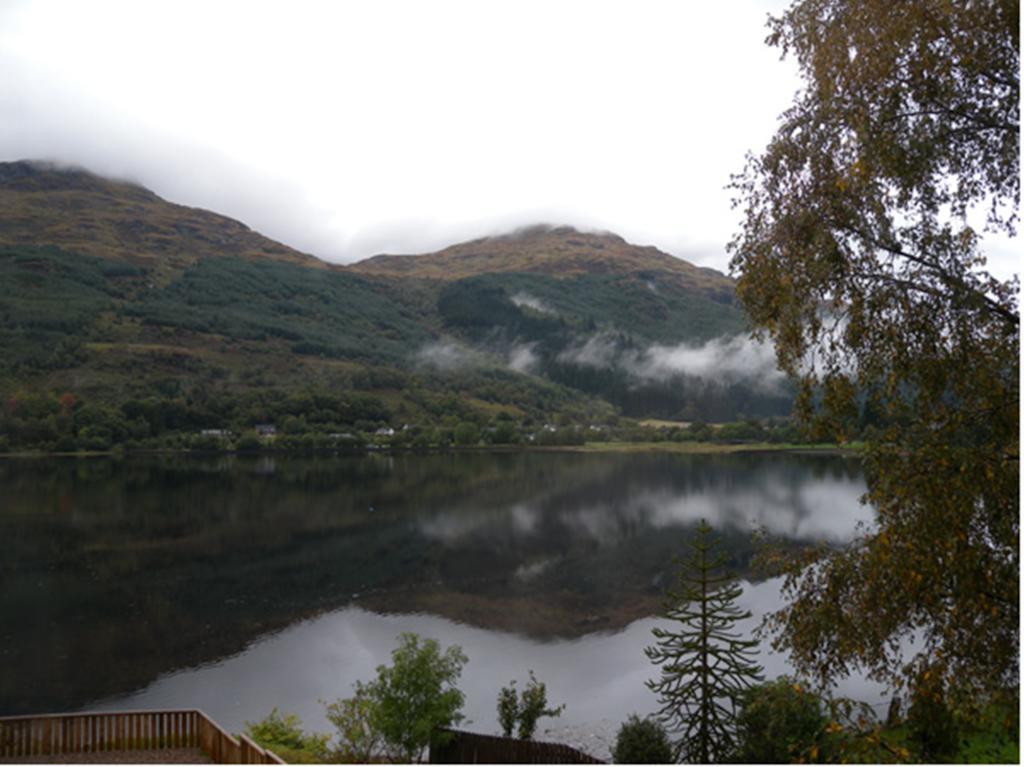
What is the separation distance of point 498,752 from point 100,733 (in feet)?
27.2

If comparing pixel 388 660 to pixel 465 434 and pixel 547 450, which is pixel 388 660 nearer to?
pixel 465 434

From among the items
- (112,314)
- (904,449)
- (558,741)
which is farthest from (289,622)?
(112,314)

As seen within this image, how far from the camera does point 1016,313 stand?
6094 millimetres

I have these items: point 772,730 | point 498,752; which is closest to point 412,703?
point 498,752

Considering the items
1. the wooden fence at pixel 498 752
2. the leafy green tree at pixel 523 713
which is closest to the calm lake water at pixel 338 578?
the leafy green tree at pixel 523 713

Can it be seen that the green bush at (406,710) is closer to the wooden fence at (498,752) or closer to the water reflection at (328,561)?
the wooden fence at (498,752)

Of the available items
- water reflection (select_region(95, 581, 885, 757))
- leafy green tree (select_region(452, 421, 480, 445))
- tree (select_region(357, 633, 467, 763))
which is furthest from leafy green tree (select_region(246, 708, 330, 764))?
leafy green tree (select_region(452, 421, 480, 445))

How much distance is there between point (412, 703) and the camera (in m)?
17.4

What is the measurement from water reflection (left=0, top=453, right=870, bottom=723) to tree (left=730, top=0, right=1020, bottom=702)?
747 inches

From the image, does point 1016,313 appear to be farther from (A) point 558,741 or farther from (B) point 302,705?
(B) point 302,705

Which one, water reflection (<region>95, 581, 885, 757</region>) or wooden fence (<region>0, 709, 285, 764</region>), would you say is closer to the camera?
wooden fence (<region>0, 709, 285, 764</region>)

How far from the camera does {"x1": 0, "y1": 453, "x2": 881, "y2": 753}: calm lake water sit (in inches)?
1037

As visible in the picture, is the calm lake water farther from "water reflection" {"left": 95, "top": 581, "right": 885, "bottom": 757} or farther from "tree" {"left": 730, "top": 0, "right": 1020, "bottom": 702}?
"tree" {"left": 730, "top": 0, "right": 1020, "bottom": 702}

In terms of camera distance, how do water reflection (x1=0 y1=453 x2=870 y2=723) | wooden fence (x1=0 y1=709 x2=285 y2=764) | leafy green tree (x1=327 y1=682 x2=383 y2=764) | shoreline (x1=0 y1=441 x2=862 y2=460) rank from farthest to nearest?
shoreline (x1=0 y1=441 x2=862 y2=460) < water reflection (x1=0 y1=453 x2=870 y2=723) < leafy green tree (x1=327 y1=682 x2=383 y2=764) < wooden fence (x1=0 y1=709 x2=285 y2=764)
